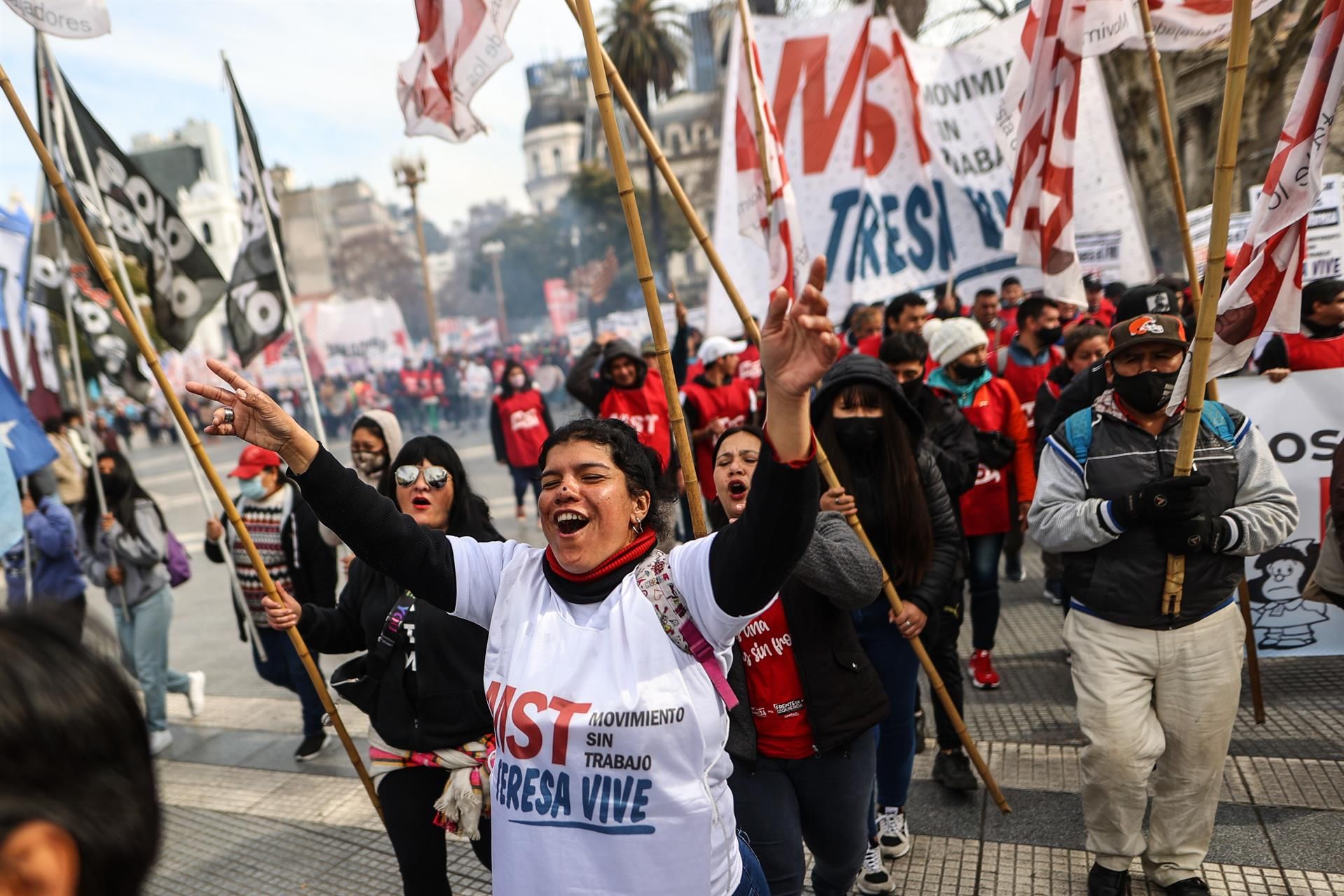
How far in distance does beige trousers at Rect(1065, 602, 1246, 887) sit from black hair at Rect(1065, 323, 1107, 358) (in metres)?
2.41

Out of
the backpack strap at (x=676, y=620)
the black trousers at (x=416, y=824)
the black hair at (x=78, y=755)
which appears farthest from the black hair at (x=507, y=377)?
the black hair at (x=78, y=755)

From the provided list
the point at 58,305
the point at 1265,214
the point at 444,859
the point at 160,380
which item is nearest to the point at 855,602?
the point at 444,859

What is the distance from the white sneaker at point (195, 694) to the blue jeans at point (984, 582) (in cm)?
485

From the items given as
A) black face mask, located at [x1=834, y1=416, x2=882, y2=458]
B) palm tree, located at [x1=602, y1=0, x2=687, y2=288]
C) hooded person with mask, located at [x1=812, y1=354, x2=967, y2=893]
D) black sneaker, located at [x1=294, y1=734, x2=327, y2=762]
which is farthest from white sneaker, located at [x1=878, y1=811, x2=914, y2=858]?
palm tree, located at [x1=602, y1=0, x2=687, y2=288]

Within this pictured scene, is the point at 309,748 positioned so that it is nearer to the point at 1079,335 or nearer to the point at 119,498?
the point at 119,498

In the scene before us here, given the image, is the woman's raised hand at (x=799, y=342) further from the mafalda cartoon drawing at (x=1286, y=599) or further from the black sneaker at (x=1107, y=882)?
the mafalda cartoon drawing at (x=1286, y=599)

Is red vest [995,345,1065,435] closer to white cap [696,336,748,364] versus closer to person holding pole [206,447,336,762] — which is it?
white cap [696,336,748,364]

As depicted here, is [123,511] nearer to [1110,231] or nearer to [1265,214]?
[1265,214]

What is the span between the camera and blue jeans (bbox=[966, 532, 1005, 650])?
468 centimetres

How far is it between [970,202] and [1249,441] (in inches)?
155

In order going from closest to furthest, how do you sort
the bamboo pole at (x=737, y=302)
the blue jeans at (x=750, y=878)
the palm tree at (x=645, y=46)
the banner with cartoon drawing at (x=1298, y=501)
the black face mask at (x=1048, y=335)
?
the blue jeans at (x=750, y=878)
the bamboo pole at (x=737, y=302)
the banner with cartoon drawing at (x=1298, y=501)
the black face mask at (x=1048, y=335)
the palm tree at (x=645, y=46)

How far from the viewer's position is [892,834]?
3324 millimetres

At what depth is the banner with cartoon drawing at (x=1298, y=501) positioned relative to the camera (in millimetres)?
3816

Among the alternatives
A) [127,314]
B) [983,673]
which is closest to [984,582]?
[983,673]
